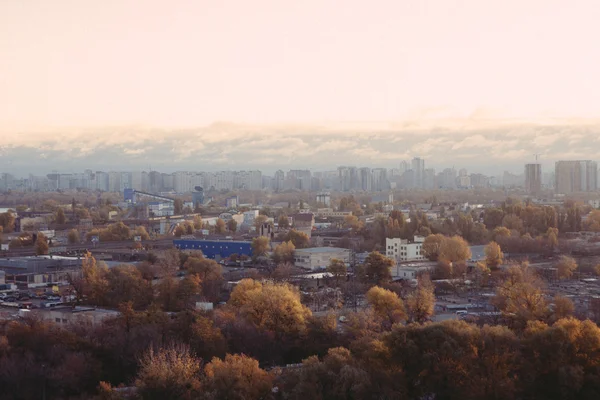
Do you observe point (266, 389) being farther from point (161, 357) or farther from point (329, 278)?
point (329, 278)

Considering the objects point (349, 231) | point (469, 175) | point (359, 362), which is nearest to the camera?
point (359, 362)

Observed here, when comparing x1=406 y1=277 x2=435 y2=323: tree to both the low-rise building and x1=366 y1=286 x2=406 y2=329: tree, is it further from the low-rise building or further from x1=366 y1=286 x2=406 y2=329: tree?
the low-rise building

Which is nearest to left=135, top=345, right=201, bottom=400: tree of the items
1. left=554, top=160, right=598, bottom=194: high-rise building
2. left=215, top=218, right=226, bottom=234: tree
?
left=215, top=218, right=226, bottom=234: tree

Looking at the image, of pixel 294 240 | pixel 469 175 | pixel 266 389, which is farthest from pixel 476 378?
pixel 469 175

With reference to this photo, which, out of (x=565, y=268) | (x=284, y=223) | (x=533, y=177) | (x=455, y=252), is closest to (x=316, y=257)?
(x=455, y=252)

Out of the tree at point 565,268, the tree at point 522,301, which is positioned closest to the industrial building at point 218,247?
the tree at point 565,268

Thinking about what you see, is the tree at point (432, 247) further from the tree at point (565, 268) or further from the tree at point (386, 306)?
the tree at point (386, 306)
